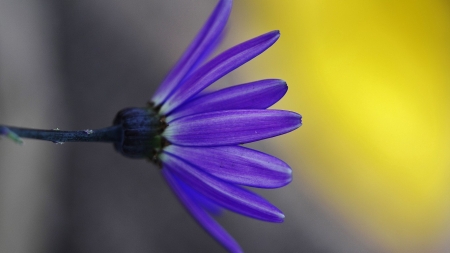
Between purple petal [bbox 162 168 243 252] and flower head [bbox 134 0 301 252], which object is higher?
flower head [bbox 134 0 301 252]

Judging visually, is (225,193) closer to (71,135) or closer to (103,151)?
(71,135)

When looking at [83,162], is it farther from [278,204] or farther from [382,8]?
[382,8]

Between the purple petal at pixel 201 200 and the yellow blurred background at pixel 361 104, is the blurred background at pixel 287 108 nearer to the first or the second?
the yellow blurred background at pixel 361 104

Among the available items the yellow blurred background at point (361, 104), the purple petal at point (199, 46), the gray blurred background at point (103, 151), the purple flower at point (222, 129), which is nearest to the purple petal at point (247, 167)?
the purple flower at point (222, 129)

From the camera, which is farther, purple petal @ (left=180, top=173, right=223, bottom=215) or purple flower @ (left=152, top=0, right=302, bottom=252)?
purple petal @ (left=180, top=173, right=223, bottom=215)

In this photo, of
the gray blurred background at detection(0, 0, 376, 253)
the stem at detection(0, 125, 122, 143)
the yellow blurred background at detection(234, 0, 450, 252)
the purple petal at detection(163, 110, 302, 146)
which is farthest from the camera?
the yellow blurred background at detection(234, 0, 450, 252)

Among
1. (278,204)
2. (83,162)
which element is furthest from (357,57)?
(83,162)

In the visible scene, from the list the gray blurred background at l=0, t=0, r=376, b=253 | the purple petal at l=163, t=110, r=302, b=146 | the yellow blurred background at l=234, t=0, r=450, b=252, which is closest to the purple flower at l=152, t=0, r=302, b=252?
the purple petal at l=163, t=110, r=302, b=146

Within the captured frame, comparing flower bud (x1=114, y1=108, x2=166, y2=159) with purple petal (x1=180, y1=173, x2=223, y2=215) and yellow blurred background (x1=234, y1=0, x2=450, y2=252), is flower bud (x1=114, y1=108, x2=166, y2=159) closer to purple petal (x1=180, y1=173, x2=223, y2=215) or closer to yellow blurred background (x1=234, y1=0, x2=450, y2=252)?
purple petal (x1=180, y1=173, x2=223, y2=215)
